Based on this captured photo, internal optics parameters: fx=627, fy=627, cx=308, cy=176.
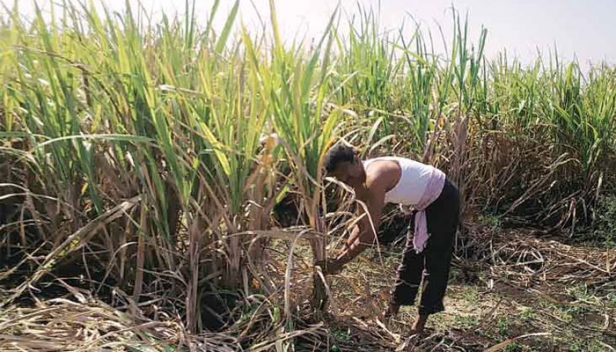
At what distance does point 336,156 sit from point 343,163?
41 millimetres

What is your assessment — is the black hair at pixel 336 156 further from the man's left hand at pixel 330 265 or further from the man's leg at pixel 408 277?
the man's leg at pixel 408 277

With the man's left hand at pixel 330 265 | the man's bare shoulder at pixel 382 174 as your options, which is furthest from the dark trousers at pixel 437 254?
the man's left hand at pixel 330 265

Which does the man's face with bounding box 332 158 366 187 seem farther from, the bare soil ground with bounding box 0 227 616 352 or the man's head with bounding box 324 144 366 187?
the bare soil ground with bounding box 0 227 616 352

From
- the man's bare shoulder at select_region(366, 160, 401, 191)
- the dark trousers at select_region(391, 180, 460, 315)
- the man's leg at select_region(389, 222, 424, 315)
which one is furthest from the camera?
the man's leg at select_region(389, 222, 424, 315)

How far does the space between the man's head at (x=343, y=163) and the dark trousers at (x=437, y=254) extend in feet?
2.05

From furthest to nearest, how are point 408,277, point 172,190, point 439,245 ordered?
1. point 408,277
2. point 439,245
3. point 172,190

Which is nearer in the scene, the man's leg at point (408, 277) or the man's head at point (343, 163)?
the man's head at point (343, 163)

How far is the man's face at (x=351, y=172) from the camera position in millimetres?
2149

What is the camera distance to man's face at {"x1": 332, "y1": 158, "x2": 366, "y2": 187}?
7.05ft

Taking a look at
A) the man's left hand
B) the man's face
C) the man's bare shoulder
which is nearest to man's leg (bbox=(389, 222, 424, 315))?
the man's bare shoulder

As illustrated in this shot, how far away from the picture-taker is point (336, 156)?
83.4 inches

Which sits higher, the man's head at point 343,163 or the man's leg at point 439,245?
the man's head at point 343,163

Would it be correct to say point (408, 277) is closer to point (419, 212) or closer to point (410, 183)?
point (419, 212)

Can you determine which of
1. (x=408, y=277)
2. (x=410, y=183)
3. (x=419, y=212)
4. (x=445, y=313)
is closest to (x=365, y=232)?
(x=410, y=183)
